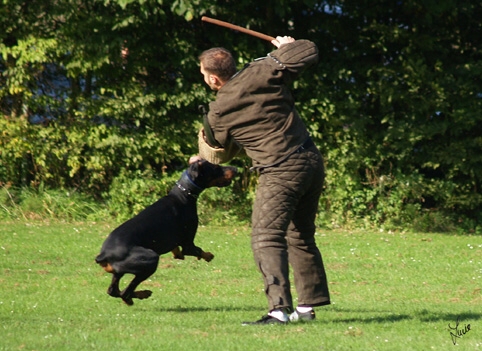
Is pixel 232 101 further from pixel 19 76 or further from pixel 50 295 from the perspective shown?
pixel 19 76

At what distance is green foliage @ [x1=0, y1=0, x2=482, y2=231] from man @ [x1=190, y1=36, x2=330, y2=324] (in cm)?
723

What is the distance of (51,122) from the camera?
1342cm

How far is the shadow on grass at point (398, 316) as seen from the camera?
6.17 metres

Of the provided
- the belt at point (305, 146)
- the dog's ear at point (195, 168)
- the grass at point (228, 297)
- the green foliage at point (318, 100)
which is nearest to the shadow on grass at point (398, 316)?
the grass at point (228, 297)

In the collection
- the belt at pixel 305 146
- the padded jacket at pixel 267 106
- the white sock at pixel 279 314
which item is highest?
the padded jacket at pixel 267 106

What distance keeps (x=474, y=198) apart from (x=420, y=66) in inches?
86.1

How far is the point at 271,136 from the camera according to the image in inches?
220

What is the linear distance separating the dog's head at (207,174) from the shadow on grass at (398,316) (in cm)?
140

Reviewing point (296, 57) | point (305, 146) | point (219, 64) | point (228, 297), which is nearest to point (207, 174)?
point (228, 297)

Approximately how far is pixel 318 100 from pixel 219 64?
763cm

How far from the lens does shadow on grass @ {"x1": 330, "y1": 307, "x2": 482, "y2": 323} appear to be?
617 centimetres

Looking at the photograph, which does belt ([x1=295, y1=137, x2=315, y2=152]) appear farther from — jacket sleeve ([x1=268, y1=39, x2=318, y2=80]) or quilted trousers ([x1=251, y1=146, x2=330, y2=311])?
jacket sleeve ([x1=268, y1=39, x2=318, y2=80])

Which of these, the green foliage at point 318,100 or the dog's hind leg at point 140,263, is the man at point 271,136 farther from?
the green foliage at point 318,100

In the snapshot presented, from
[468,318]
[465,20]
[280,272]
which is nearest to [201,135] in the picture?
[280,272]
